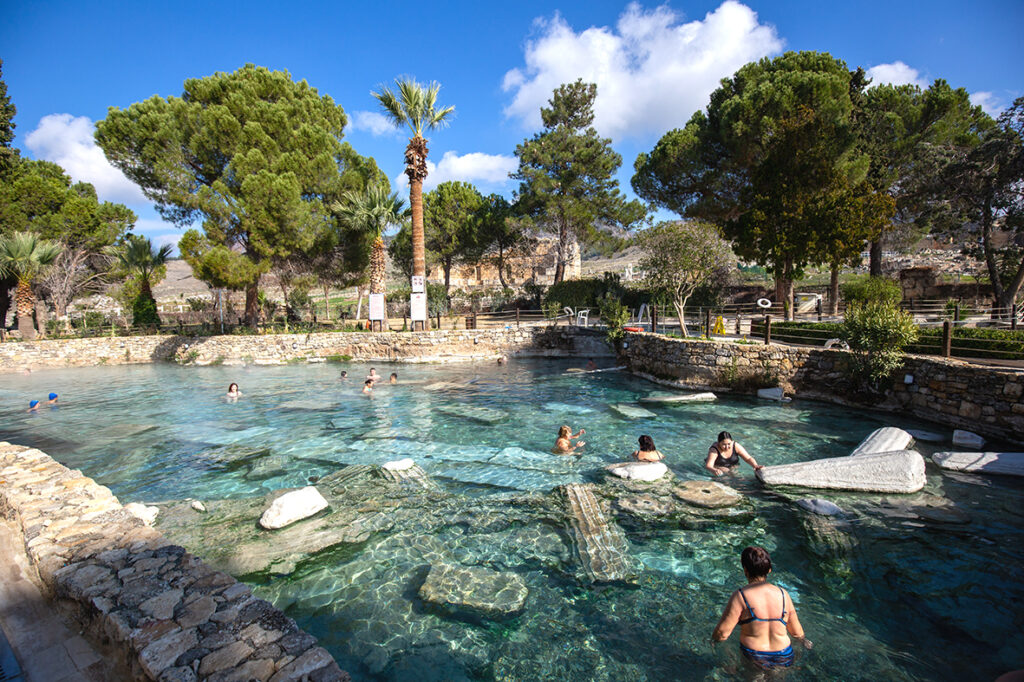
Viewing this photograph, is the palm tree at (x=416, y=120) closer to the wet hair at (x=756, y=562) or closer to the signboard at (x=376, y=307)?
the signboard at (x=376, y=307)

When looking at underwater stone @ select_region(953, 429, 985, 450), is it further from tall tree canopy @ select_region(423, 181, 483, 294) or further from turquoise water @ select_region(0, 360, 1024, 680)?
tall tree canopy @ select_region(423, 181, 483, 294)

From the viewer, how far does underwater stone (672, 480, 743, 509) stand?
22.7ft

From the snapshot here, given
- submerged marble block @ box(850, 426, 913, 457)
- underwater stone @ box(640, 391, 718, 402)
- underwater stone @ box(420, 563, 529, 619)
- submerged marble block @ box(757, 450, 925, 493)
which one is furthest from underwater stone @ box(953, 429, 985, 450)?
underwater stone @ box(420, 563, 529, 619)

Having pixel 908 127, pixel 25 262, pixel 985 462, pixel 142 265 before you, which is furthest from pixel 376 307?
pixel 908 127

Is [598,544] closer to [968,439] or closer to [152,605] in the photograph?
[152,605]

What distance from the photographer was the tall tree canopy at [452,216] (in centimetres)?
3584

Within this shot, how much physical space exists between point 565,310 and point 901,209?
65.7ft

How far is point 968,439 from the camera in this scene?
8977mm

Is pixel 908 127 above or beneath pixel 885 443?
above

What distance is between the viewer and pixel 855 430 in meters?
10.6

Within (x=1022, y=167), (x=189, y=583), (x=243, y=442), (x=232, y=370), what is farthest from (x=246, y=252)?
(x=1022, y=167)

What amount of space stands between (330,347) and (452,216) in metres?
15.5

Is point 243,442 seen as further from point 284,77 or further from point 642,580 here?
point 284,77

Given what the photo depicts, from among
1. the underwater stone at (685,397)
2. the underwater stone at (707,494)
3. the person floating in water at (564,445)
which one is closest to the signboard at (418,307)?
the underwater stone at (685,397)
